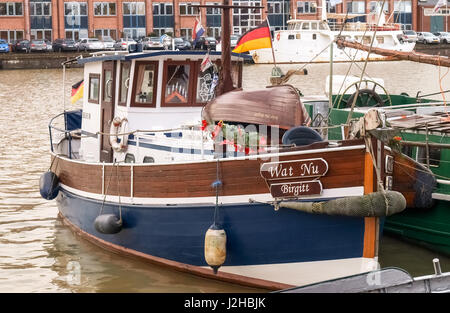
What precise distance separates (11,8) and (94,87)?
5987 centimetres

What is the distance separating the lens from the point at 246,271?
10578mm

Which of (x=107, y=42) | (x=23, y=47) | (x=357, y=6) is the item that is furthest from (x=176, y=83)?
(x=357, y=6)

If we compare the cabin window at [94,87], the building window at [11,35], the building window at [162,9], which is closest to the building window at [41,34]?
the building window at [11,35]

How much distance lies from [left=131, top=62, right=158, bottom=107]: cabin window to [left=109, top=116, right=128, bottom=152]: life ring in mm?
331

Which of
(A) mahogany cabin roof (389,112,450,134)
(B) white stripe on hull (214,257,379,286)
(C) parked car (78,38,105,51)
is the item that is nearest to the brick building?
(C) parked car (78,38,105,51)

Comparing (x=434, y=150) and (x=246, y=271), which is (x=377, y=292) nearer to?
(x=246, y=271)

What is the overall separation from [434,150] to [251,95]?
131 inches

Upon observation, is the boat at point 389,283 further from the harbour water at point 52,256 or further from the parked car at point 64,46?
the parked car at point 64,46

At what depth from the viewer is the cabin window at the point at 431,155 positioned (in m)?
12.8

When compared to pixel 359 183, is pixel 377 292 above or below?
below

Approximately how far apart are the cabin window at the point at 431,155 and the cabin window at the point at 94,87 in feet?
17.4

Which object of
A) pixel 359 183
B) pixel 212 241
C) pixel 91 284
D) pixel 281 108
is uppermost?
pixel 281 108

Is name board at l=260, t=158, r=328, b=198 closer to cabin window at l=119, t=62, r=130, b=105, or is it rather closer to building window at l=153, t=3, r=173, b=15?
cabin window at l=119, t=62, r=130, b=105
